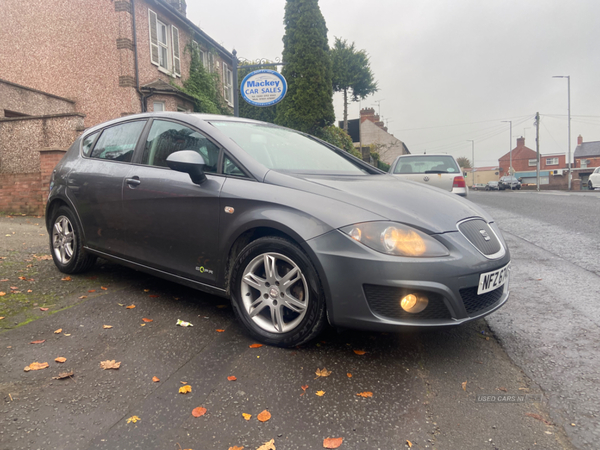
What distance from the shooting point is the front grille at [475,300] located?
256 cm

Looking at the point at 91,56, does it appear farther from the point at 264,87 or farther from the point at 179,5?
the point at 264,87

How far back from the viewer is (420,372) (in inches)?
100.0

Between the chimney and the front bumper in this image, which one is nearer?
the front bumper

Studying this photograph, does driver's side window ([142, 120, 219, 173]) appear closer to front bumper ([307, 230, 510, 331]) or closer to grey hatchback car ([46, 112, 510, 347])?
grey hatchback car ([46, 112, 510, 347])

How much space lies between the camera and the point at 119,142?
4145 millimetres

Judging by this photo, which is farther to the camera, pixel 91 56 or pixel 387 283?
pixel 91 56

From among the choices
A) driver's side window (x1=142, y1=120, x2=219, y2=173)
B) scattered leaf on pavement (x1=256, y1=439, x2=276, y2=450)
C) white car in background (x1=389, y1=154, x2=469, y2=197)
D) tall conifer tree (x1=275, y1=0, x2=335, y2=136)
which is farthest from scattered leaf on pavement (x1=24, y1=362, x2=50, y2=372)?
tall conifer tree (x1=275, y1=0, x2=335, y2=136)

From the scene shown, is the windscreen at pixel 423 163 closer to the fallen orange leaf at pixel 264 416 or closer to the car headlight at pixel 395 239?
the car headlight at pixel 395 239

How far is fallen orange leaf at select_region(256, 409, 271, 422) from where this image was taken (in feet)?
6.84

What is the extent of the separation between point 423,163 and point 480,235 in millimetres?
8957

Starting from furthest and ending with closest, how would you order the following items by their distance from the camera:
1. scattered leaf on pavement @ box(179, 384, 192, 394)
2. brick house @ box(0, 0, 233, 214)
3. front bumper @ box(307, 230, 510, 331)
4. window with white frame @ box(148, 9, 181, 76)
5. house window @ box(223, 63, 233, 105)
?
house window @ box(223, 63, 233, 105) → window with white frame @ box(148, 9, 181, 76) → brick house @ box(0, 0, 233, 214) → front bumper @ box(307, 230, 510, 331) → scattered leaf on pavement @ box(179, 384, 192, 394)

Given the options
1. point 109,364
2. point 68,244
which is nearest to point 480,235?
point 109,364

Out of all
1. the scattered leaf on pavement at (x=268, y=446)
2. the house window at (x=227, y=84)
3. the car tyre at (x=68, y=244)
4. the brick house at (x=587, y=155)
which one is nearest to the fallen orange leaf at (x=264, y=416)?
the scattered leaf on pavement at (x=268, y=446)

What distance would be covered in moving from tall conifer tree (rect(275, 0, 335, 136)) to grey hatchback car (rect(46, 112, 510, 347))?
17287 millimetres
